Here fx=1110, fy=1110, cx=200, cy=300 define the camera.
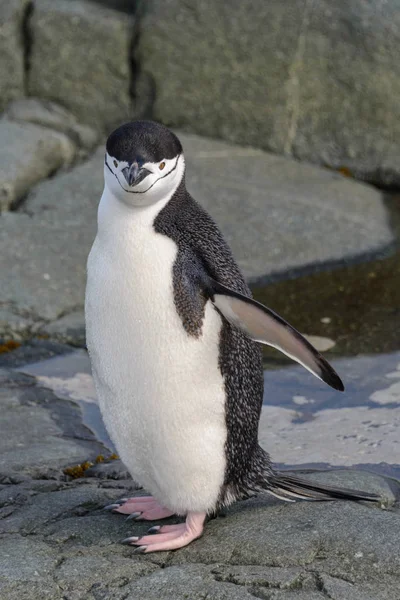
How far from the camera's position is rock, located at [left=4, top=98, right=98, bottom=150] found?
775cm

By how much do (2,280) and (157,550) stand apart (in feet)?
9.48

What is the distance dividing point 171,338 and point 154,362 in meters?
0.09

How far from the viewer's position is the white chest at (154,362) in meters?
3.34

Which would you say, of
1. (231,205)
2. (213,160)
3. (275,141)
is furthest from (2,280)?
(275,141)

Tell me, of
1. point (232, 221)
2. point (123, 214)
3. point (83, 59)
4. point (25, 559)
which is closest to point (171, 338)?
point (123, 214)

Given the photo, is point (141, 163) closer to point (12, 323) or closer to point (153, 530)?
point (153, 530)

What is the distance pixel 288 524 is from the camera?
346 cm

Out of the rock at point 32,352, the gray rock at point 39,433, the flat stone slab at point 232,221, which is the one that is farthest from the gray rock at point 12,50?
the gray rock at point 39,433

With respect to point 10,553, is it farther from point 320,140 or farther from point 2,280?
point 320,140

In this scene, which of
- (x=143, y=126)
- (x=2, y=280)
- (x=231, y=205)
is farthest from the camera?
(x=231, y=205)

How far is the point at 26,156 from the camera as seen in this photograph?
285 inches

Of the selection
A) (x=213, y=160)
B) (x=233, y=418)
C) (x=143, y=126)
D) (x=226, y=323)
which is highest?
→ (x=143, y=126)

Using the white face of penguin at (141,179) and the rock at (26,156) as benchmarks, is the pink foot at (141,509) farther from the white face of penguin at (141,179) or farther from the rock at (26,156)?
the rock at (26,156)

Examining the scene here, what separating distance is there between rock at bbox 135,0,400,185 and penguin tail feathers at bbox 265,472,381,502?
4.55 meters
